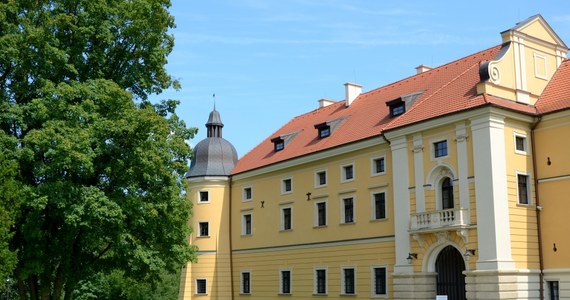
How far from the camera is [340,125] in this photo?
36344mm

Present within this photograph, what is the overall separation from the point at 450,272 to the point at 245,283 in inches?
598

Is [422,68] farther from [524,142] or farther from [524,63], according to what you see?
[524,142]

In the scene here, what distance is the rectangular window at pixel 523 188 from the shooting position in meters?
26.9

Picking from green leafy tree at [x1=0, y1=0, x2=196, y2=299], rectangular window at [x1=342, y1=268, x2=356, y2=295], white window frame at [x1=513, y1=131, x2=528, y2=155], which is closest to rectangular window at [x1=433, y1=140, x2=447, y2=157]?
white window frame at [x1=513, y1=131, x2=528, y2=155]

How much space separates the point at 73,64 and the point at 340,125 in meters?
14.8

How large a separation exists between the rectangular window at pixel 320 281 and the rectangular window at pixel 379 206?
4591 mm

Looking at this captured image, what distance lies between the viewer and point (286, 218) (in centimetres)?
3750

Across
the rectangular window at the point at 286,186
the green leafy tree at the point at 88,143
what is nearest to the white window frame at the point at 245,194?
the rectangular window at the point at 286,186

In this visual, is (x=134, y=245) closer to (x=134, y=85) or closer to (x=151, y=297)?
(x=134, y=85)

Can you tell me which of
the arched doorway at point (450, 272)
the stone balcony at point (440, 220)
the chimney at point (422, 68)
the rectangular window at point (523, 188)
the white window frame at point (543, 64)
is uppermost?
the chimney at point (422, 68)

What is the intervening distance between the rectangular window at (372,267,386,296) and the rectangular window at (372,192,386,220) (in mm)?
→ 2263

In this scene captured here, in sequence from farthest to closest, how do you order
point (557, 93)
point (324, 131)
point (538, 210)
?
point (324, 131) < point (557, 93) < point (538, 210)

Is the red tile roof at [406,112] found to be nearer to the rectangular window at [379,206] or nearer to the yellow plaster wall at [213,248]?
the yellow plaster wall at [213,248]

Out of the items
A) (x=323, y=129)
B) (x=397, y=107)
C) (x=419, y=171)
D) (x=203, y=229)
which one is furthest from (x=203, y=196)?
(x=419, y=171)
